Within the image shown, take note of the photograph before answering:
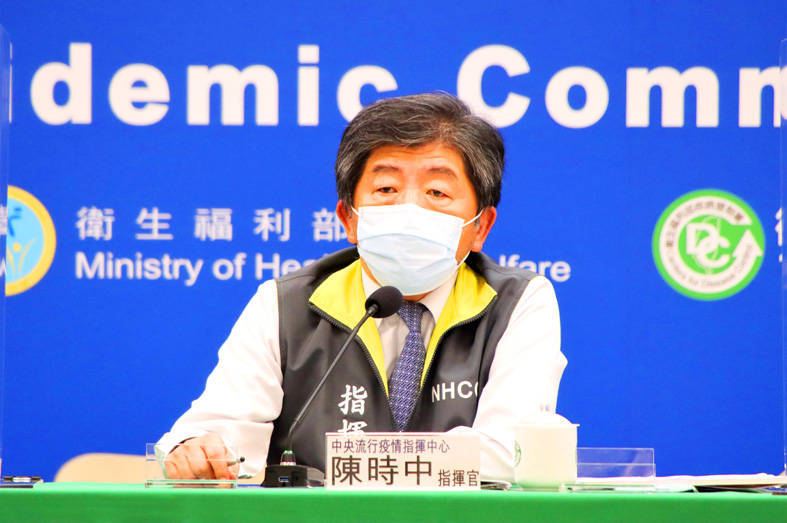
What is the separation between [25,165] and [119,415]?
865 mm

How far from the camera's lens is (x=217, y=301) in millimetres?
3264

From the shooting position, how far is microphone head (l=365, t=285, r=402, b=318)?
5.77 feet

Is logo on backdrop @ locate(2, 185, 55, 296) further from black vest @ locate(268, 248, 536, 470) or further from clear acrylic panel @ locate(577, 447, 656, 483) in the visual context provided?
clear acrylic panel @ locate(577, 447, 656, 483)

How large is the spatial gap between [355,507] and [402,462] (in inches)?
6.9

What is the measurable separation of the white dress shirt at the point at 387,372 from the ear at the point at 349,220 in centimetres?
10

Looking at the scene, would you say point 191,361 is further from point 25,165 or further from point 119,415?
point 25,165

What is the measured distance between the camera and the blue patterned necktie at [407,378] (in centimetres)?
220

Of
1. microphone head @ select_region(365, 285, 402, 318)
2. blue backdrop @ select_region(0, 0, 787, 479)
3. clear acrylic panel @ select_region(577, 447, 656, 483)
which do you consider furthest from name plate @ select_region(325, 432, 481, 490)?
blue backdrop @ select_region(0, 0, 787, 479)

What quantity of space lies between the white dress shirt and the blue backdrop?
0.92 m

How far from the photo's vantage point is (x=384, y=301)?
1.76 metres

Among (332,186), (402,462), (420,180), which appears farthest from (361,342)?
(332,186)

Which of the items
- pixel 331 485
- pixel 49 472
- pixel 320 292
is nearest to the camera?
pixel 331 485

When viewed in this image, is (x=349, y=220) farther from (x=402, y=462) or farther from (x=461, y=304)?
(x=402, y=462)

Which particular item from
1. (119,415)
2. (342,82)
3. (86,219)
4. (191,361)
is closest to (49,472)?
(119,415)
